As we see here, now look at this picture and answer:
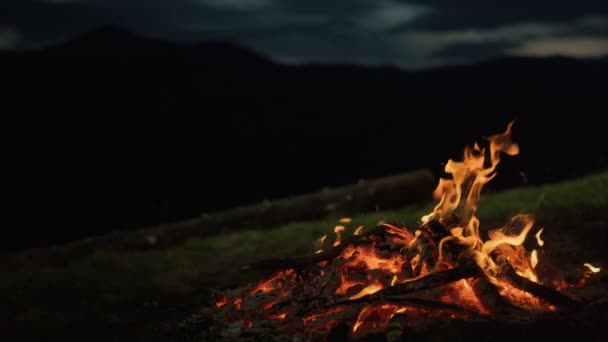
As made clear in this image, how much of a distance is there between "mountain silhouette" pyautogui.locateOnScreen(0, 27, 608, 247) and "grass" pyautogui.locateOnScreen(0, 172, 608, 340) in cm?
527

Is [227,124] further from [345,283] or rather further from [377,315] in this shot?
[377,315]

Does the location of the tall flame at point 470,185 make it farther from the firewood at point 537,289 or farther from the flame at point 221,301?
the flame at point 221,301

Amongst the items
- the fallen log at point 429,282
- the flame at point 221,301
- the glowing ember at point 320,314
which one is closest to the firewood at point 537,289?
the fallen log at point 429,282

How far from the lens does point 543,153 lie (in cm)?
2477

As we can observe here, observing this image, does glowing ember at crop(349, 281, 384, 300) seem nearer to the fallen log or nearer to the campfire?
the campfire

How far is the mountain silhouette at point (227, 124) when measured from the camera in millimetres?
20906

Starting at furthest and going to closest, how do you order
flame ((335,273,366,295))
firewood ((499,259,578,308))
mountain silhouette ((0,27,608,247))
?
mountain silhouette ((0,27,608,247))
flame ((335,273,366,295))
firewood ((499,259,578,308))

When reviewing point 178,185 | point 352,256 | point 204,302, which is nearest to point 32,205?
point 178,185

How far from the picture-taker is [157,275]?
8.31 meters

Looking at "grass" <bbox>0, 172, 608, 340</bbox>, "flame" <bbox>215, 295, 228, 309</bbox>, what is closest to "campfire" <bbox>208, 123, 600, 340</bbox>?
"flame" <bbox>215, 295, 228, 309</bbox>

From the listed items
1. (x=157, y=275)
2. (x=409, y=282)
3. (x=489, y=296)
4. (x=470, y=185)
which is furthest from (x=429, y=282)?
(x=157, y=275)

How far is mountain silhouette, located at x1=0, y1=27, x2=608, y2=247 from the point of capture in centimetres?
2091

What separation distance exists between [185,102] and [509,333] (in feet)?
116

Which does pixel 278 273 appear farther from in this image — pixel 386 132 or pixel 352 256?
pixel 386 132
